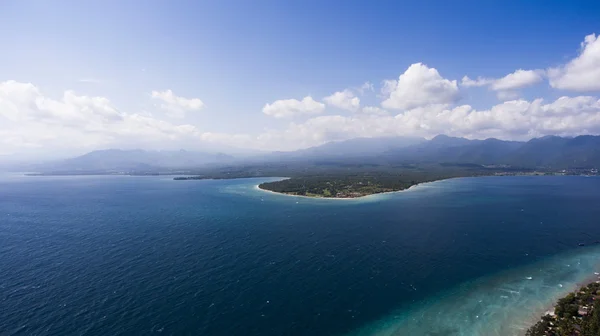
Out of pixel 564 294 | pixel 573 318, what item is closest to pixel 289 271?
pixel 573 318

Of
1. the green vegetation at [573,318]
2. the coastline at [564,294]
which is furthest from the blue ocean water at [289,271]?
the green vegetation at [573,318]

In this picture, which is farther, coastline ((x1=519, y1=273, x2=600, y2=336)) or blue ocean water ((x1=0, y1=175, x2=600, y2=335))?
blue ocean water ((x1=0, y1=175, x2=600, y2=335))

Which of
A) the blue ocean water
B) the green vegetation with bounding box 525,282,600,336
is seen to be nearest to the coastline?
the blue ocean water

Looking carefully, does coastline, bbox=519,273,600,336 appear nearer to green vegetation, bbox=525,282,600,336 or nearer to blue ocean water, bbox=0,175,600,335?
blue ocean water, bbox=0,175,600,335

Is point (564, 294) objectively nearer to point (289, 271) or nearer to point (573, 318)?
point (573, 318)

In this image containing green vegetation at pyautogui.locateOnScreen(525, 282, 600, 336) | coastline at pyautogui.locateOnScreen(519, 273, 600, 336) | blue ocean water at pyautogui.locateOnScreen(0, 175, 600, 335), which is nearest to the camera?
green vegetation at pyautogui.locateOnScreen(525, 282, 600, 336)
